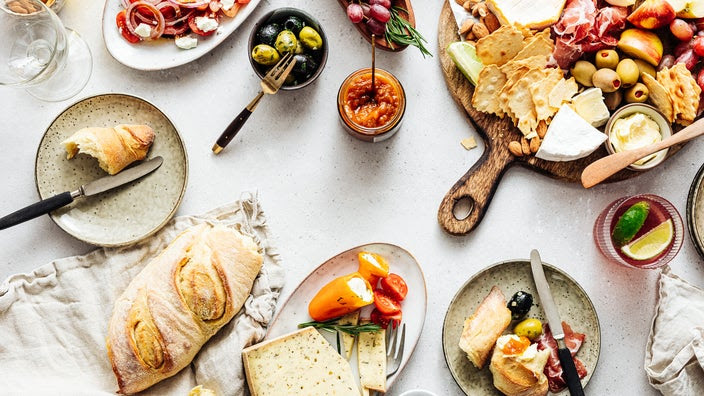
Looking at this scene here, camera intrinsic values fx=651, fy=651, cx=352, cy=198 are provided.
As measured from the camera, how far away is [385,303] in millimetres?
2105

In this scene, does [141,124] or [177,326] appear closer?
[177,326]

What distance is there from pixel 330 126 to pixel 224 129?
0.37m

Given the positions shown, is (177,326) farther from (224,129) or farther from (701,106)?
(701,106)

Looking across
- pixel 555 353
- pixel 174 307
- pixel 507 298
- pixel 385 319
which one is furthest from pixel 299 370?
pixel 555 353

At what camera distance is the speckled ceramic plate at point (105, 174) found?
2.13m

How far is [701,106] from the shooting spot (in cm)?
215

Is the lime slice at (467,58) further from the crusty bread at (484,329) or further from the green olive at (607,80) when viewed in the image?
the crusty bread at (484,329)

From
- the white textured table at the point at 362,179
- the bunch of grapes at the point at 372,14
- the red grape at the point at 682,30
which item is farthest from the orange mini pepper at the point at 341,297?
the red grape at the point at 682,30

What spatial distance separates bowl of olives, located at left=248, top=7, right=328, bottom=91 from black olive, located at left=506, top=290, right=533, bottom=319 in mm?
975

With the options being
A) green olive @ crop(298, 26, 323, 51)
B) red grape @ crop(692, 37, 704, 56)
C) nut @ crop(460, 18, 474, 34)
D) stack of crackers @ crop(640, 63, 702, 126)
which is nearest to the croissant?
green olive @ crop(298, 26, 323, 51)

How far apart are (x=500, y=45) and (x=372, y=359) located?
1106mm

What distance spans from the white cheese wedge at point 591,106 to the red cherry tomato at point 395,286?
0.80 metres

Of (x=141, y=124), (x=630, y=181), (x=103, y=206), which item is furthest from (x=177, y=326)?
(x=630, y=181)

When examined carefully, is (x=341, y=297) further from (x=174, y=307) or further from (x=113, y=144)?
(x=113, y=144)
